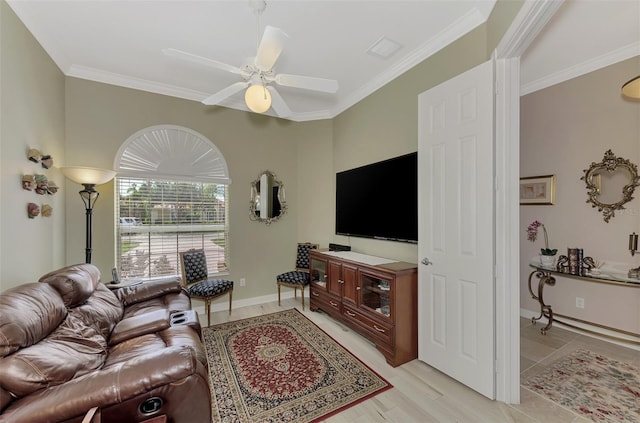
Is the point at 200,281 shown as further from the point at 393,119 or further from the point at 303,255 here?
the point at 393,119

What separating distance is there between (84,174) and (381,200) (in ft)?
10.5

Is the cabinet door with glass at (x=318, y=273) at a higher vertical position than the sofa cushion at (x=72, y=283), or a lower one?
lower

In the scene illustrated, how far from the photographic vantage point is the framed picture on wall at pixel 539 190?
328 cm

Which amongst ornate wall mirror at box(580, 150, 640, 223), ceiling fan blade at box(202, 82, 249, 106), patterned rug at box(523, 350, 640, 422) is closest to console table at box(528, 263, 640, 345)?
patterned rug at box(523, 350, 640, 422)

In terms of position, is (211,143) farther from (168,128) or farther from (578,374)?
(578,374)

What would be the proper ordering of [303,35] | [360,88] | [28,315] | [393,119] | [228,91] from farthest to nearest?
1. [360,88]
2. [393,119]
3. [303,35]
4. [228,91]
5. [28,315]

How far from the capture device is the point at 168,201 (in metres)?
3.67

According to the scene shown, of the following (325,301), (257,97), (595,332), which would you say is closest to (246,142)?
(257,97)

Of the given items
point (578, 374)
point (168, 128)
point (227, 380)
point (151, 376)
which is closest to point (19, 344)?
point (151, 376)

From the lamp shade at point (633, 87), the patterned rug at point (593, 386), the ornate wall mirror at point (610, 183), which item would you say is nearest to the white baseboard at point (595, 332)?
the patterned rug at point (593, 386)

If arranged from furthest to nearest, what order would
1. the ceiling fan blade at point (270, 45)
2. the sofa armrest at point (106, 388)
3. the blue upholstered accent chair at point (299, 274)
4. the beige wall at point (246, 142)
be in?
the blue upholstered accent chair at point (299, 274) < the beige wall at point (246, 142) < the ceiling fan blade at point (270, 45) < the sofa armrest at point (106, 388)

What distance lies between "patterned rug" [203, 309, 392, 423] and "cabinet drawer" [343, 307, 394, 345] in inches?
12.3

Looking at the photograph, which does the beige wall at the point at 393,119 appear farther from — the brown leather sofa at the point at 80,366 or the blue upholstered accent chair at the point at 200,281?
the brown leather sofa at the point at 80,366

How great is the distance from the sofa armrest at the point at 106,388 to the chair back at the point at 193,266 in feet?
7.42
